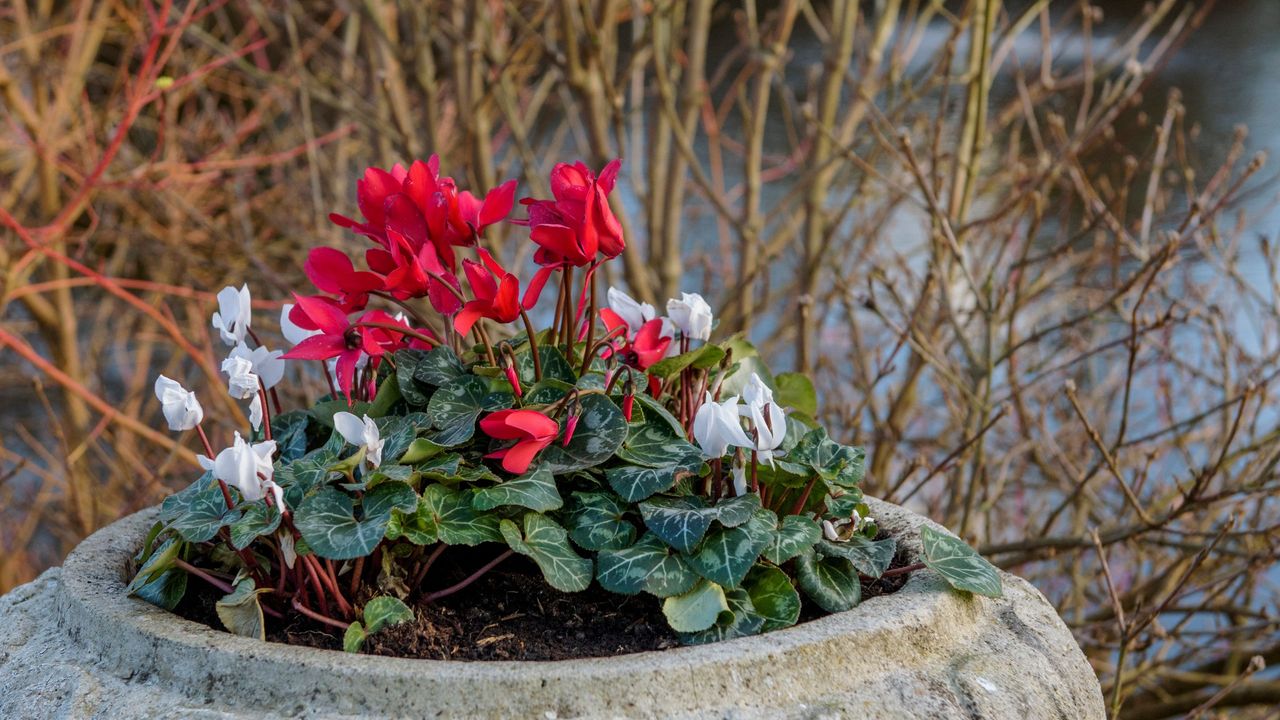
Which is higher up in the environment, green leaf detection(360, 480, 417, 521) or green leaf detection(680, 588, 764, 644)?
green leaf detection(360, 480, 417, 521)

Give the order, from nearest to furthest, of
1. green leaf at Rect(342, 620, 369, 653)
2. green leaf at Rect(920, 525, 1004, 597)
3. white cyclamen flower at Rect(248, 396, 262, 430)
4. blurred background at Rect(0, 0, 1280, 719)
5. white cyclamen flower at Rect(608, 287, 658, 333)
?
1. green leaf at Rect(342, 620, 369, 653)
2. green leaf at Rect(920, 525, 1004, 597)
3. white cyclamen flower at Rect(248, 396, 262, 430)
4. white cyclamen flower at Rect(608, 287, 658, 333)
5. blurred background at Rect(0, 0, 1280, 719)

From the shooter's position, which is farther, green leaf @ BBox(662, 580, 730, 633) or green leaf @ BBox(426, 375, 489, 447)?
green leaf @ BBox(426, 375, 489, 447)

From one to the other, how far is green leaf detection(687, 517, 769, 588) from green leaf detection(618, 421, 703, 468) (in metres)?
0.09

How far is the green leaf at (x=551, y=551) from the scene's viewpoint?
111 cm

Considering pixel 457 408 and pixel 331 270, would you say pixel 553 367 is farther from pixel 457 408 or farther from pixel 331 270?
pixel 331 270

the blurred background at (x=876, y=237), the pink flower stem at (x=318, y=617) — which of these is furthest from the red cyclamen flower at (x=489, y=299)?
the blurred background at (x=876, y=237)

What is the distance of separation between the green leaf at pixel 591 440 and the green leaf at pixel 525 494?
0.03 metres

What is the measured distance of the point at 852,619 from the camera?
3.51 feet

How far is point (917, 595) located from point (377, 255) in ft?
2.15

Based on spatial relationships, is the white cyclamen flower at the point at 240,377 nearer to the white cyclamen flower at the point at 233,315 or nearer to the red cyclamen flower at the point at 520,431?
the white cyclamen flower at the point at 233,315

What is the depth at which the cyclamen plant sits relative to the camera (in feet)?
3.64

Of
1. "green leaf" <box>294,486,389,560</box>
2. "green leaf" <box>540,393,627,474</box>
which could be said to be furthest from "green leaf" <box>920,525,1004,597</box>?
"green leaf" <box>294,486,389,560</box>

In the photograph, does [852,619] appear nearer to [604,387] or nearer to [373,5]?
[604,387]

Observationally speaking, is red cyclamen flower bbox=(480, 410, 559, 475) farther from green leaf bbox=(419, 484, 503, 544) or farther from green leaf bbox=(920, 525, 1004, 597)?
green leaf bbox=(920, 525, 1004, 597)
